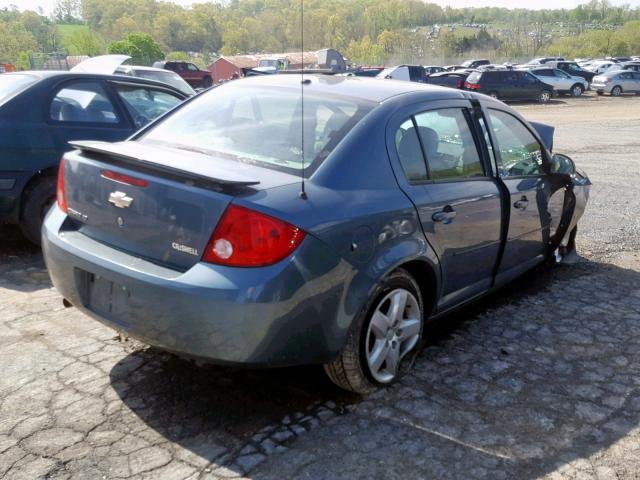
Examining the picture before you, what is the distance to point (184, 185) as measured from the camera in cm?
286

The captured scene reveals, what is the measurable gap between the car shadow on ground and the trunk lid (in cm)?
80

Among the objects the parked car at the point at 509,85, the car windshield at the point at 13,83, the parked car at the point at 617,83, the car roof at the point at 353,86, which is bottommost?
the parked car at the point at 617,83

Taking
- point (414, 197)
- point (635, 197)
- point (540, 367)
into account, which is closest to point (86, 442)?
point (414, 197)

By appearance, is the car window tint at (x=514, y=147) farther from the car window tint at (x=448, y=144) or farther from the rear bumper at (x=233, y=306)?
the rear bumper at (x=233, y=306)

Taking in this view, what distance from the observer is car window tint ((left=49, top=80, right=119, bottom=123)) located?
5.58 meters

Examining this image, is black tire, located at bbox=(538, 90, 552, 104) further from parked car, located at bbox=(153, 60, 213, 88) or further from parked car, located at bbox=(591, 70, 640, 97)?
parked car, located at bbox=(153, 60, 213, 88)

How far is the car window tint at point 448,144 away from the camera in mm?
3668

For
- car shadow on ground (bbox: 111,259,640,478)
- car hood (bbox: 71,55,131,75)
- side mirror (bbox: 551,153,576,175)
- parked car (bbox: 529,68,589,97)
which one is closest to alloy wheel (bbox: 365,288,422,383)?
car shadow on ground (bbox: 111,259,640,478)

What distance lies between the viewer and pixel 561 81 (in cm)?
3416

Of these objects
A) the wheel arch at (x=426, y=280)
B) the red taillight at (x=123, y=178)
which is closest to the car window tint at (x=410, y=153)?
the wheel arch at (x=426, y=280)

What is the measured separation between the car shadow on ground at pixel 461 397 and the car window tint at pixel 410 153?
1130mm

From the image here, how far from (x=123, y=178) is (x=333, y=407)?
1.54 m

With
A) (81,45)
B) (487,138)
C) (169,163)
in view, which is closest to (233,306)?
(169,163)

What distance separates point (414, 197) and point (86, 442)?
2.00m
